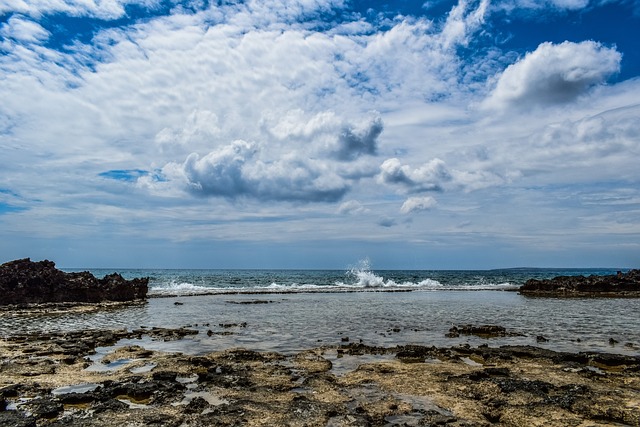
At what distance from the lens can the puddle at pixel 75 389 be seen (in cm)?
1242

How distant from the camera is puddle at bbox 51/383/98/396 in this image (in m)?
12.4

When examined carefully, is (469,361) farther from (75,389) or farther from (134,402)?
(75,389)

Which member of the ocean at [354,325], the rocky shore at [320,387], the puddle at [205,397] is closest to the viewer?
the rocky shore at [320,387]

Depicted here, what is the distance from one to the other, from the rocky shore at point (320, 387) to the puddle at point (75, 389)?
0.06 metres

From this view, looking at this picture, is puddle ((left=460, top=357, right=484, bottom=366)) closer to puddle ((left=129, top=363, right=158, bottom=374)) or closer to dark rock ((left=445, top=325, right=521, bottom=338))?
dark rock ((left=445, top=325, right=521, bottom=338))

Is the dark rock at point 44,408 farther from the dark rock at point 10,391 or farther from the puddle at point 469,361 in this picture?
the puddle at point 469,361

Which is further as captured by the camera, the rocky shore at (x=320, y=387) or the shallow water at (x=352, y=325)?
the shallow water at (x=352, y=325)

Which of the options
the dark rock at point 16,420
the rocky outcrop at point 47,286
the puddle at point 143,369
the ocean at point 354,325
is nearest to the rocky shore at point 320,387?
the dark rock at point 16,420

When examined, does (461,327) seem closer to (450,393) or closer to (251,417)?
(450,393)

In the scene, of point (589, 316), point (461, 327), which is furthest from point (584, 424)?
point (589, 316)

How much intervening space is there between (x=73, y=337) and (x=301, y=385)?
617 inches

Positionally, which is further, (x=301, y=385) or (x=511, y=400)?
(x=301, y=385)

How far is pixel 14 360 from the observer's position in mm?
16438

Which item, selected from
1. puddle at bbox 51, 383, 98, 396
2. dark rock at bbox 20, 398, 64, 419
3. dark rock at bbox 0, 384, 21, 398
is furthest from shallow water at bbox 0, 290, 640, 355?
dark rock at bbox 20, 398, 64, 419
